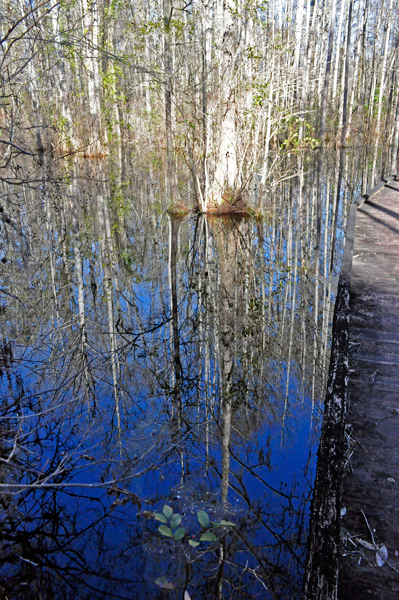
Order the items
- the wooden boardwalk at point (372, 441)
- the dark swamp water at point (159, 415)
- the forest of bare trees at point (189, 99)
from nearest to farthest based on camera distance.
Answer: the wooden boardwalk at point (372, 441)
the dark swamp water at point (159, 415)
the forest of bare trees at point (189, 99)

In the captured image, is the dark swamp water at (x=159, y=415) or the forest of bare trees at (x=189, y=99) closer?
the dark swamp water at (x=159, y=415)

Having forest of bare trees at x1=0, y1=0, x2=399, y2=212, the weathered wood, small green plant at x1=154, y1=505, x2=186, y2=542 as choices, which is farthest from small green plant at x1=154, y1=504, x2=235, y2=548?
forest of bare trees at x1=0, y1=0, x2=399, y2=212

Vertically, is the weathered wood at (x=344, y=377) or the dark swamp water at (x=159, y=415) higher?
the weathered wood at (x=344, y=377)

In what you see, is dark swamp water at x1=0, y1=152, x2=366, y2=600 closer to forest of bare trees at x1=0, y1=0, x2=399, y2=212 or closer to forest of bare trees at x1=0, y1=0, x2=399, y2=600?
forest of bare trees at x1=0, y1=0, x2=399, y2=600

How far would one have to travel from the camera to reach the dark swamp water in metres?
2.07

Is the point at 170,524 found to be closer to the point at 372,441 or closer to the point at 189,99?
the point at 372,441

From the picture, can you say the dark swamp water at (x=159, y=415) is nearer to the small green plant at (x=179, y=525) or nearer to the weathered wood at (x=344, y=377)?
the small green plant at (x=179, y=525)

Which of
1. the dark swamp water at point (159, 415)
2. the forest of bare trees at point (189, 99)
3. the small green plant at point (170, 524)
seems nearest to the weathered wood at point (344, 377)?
the dark swamp water at point (159, 415)

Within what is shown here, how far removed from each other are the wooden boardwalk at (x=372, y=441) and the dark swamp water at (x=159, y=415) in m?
0.44

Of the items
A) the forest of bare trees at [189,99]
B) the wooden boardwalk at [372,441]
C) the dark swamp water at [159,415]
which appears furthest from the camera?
the forest of bare trees at [189,99]

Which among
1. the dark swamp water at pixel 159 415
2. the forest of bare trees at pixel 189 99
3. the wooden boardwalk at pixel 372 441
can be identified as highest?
the forest of bare trees at pixel 189 99

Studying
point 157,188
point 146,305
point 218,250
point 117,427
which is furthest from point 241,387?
point 157,188

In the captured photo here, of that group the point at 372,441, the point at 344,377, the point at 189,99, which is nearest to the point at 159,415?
the point at 344,377

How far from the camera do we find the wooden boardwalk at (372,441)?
1.55 meters
